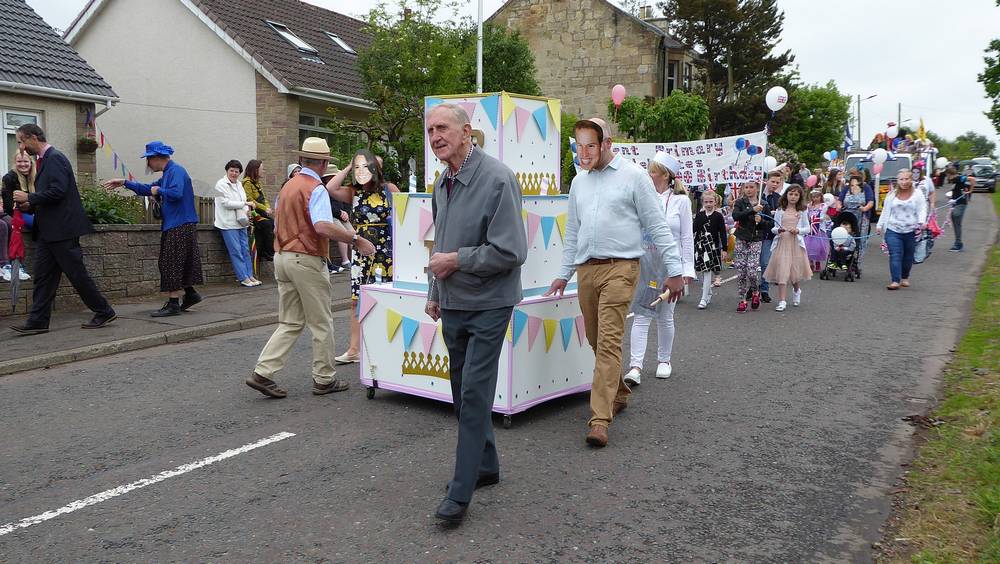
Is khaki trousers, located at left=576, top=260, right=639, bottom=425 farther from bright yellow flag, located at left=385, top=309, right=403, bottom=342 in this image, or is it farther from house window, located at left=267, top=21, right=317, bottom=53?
house window, located at left=267, top=21, right=317, bottom=53

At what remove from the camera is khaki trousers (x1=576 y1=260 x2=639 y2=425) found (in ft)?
17.7

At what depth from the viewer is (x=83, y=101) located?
1617cm

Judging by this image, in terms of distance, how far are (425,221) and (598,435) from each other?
80.4 inches

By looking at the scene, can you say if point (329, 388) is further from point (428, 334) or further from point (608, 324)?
point (608, 324)

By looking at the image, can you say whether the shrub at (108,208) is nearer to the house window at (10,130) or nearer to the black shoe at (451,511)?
the house window at (10,130)

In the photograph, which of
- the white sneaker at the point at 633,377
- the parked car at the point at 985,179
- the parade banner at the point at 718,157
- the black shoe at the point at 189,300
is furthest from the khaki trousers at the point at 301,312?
the parked car at the point at 985,179

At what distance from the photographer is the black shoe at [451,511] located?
4.01m

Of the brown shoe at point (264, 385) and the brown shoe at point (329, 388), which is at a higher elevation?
the brown shoe at point (264, 385)

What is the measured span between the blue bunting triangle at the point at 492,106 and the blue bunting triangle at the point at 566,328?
1.51m

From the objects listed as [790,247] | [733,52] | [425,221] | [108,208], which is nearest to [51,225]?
[108,208]

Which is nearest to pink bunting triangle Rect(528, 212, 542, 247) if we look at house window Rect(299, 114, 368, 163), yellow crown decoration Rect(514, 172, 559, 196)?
yellow crown decoration Rect(514, 172, 559, 196)

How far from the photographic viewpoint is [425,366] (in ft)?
20.4

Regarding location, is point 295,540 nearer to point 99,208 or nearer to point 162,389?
point 162,389

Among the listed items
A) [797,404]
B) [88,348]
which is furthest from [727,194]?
[88,348]
